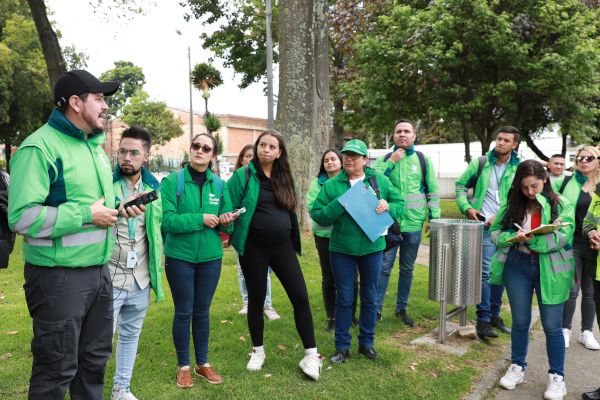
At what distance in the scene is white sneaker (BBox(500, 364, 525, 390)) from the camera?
4.06m

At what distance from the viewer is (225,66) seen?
23.2 m

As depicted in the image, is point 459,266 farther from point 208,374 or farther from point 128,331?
point 128,331

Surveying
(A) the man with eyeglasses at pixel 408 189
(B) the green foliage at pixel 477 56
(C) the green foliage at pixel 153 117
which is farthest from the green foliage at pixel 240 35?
(C) the green foliage at pixel 153 117

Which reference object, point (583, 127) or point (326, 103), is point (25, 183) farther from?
point (583, 127)

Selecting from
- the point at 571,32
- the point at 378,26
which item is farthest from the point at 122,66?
the point at 571,32

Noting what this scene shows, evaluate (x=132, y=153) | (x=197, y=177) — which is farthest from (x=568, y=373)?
(x=132, y=153)

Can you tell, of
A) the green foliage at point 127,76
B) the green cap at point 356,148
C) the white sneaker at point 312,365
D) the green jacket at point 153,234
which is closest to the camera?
the green jacket at point 153,234

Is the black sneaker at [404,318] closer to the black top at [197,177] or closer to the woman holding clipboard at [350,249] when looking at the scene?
the woman holding clipboard at [350,249]

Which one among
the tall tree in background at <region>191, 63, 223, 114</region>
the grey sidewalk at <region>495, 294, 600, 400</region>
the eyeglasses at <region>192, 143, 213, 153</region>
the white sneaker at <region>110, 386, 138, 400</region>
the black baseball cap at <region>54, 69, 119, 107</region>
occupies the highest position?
the tall tree in background at <region>191, 63, 223, 114</region>

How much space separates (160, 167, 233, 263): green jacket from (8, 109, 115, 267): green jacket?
0.93 m

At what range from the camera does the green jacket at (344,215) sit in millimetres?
4203

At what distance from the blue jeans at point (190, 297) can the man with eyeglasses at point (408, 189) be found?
2.39m

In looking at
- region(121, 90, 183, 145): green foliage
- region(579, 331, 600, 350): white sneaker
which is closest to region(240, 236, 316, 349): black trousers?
region(579, 331, 600, 350): white sneaker

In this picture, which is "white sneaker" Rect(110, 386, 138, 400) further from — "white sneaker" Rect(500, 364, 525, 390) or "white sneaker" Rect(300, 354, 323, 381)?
"white sneaker" Rect(500, 364, 525, 390)
